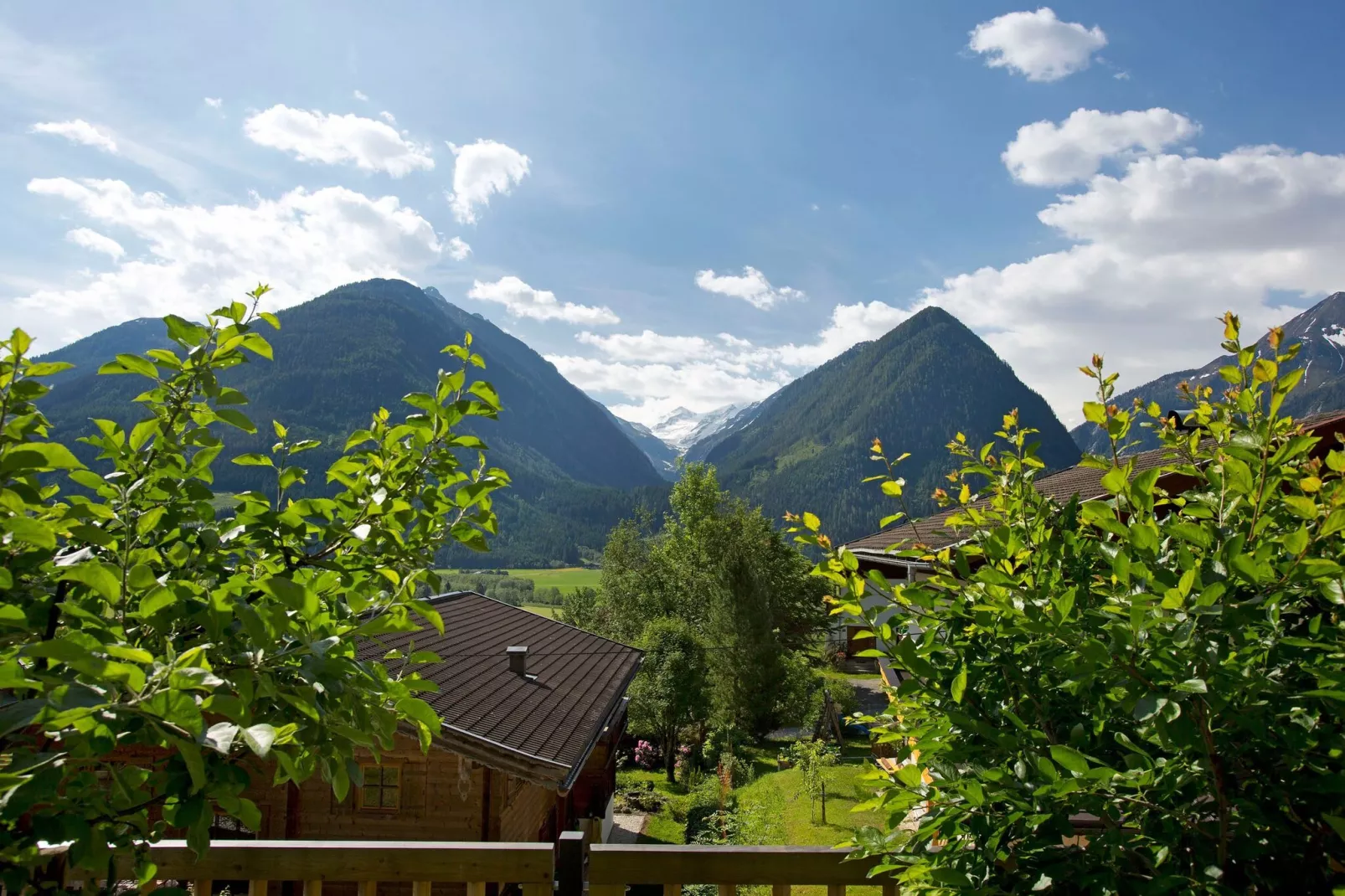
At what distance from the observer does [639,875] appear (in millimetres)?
2270

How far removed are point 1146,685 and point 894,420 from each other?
17504 centimetres

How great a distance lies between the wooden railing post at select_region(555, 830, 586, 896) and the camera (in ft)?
7.80

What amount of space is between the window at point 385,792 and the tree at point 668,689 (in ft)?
46.4

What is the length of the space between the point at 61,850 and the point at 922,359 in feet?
616

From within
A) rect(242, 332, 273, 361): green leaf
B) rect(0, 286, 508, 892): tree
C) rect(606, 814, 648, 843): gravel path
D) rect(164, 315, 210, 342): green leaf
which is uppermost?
rect(164, 315, 210, 342): green leaf

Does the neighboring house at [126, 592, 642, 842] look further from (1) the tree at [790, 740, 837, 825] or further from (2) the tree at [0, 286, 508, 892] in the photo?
(2) the tree at [0, 286, 508, 892]

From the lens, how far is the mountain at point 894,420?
5891 inches

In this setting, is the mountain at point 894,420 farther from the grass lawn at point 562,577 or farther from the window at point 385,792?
the window at point 385,792

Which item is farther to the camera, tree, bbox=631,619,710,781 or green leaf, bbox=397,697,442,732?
tree, bbox=631,619,710,781

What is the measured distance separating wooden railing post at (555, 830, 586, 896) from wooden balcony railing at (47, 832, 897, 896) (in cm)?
7

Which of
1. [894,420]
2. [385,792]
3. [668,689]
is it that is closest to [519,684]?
[385,792]

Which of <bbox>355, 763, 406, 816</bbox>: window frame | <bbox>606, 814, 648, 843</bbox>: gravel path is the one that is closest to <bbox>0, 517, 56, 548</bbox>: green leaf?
<bbox>355, 763, 406, 816</bbox>: window frame

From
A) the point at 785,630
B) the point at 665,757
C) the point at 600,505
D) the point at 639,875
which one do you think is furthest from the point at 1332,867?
the point at 600,505

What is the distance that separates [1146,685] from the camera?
1.30 m
